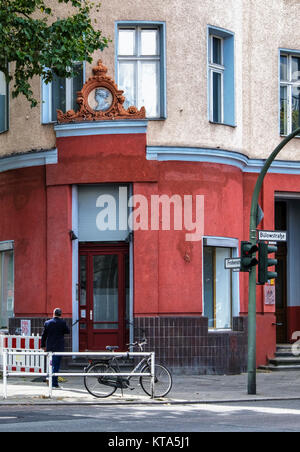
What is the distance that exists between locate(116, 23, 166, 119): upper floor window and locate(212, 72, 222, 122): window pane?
165cm

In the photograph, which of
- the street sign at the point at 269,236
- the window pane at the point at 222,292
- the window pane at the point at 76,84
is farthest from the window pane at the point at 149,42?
the street sign at the point at 269,236

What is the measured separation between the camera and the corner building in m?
22.9

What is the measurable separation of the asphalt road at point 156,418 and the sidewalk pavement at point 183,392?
73 cm

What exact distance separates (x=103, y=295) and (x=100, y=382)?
Answer: 5.81 meters

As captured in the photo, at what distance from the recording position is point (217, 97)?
24406 millimetres

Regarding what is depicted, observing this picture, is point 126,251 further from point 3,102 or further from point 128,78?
point 3,102

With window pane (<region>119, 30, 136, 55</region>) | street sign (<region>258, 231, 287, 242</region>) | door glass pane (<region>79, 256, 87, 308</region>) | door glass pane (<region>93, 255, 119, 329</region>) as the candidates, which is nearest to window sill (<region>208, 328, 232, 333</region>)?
door glass pane (<region>93, 255, 119, 329</region>)

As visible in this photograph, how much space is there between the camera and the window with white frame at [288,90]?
A: 2630 centimetres

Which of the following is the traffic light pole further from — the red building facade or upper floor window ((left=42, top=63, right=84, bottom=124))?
upper floor window ((left=42, top=63, right=84, bottom=124))

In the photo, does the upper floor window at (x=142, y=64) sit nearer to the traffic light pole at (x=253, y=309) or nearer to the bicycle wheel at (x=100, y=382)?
the traffic light pole at (x=253, y=309)

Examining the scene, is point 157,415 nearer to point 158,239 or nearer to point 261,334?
point 158,239

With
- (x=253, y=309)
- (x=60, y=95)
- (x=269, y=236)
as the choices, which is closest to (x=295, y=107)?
(x=60, y=95)

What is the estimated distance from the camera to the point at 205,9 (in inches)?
929
